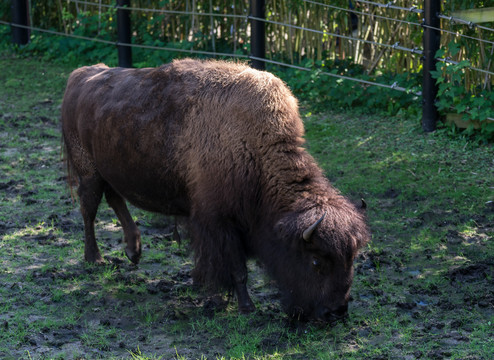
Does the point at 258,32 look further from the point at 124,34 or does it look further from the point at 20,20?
the point at 20,20

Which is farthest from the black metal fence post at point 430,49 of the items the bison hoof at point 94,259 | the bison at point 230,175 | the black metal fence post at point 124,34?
the black metal fence post at point 124,34

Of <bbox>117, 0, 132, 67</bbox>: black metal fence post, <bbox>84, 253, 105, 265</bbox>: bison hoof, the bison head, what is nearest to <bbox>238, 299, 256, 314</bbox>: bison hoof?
the bison head

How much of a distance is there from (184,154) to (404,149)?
3.50 meters

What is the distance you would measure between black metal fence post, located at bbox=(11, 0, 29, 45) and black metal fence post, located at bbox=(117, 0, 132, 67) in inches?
112

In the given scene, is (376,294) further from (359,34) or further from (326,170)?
(359,34)

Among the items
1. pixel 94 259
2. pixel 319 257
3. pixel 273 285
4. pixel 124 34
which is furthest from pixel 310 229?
pixel 124 34

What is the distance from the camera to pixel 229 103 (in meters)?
5.21

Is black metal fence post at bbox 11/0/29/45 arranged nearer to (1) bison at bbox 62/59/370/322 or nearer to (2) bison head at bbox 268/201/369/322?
(1) bison at bbox 62/59/370/322

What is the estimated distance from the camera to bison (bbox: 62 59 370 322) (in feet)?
15.0

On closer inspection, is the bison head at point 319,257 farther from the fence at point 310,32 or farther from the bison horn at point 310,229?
the fence at point 310,32

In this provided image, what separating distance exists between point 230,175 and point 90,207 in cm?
179

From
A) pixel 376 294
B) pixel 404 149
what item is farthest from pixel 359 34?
pixel 376 294

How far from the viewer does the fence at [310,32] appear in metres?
8.17

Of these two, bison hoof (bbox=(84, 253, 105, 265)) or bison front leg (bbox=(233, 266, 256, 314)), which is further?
bison hoof (bbox=(84, 253, 105, 265))
